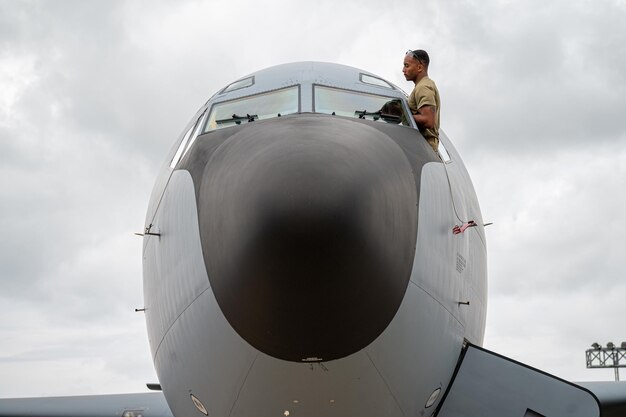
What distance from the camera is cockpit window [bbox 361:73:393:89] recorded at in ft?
26.5

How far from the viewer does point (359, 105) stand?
23.9ft

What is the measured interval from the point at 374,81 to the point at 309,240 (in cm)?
406

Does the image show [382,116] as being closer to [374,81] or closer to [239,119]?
[239,119]

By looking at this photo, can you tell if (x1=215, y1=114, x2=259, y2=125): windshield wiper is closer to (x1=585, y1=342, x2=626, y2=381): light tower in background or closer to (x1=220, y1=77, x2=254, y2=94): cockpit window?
(x1=220, y1=77, x2=254, y2=94): cockpit window

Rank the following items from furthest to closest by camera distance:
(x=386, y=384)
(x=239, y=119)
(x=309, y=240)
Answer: (x=239, y=119), (x=386, y=384), (x=309, y=240)

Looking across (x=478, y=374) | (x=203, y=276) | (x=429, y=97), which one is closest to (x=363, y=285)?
(x=203, y=276)

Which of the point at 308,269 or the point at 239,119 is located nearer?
the point at 308,269

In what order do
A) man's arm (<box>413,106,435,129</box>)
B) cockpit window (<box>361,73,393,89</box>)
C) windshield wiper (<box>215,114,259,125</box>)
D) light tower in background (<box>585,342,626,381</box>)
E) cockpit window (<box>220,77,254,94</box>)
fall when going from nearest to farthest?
windshield wiper (<box>215,114,259,125</box>) → man's arm (<box>413,106,435,129</box>) → cockpit window (<box>220,77,254,94</box>) → cockpit window (<box>361,73,393,89</box>) → light tower in background (<box>585,342,626,381</box>)

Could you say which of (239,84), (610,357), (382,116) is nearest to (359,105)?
(382,116)

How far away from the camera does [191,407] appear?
6398mm

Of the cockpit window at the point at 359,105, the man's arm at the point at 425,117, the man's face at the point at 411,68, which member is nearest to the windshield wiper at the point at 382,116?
the cockpit window at the point at 359,105

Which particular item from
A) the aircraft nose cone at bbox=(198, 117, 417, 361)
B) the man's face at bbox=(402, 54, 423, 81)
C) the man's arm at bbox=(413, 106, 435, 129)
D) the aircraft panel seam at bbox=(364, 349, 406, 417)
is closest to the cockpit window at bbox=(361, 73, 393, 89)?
the man's face at bbox=(402, 54, 423, 81)

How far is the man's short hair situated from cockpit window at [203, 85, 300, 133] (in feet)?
4.71

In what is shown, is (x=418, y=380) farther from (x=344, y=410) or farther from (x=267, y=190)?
(x=267, y=190)
